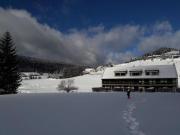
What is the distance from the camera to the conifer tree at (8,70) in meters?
44.6

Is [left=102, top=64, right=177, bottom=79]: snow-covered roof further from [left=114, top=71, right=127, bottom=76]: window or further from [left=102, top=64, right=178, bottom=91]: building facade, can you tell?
[left=114, top=71, right=127, bottom=76]: window

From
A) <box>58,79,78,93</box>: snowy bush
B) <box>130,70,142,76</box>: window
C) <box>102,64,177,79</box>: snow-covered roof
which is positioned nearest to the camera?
<box>102,64,177,79</box>: snow-covered roof

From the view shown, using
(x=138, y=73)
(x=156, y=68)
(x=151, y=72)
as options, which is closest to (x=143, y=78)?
(x=138, y=73)

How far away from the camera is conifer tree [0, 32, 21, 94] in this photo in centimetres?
4462

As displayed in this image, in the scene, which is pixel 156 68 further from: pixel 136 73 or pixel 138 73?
pixel 136 73

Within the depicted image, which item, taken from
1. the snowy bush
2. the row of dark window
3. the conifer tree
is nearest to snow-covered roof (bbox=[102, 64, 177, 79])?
the row of dark window

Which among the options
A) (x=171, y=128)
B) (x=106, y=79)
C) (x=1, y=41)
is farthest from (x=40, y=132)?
(x=106, y=79)

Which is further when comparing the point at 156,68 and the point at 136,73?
the point at 136,73

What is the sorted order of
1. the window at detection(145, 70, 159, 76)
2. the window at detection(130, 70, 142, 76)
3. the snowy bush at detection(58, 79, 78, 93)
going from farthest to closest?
the snowy bush at detection(58, 79, 78, 93)
the window at detection(130, 70, 142, 76)
the window at detection(145, 70, 159, 76)

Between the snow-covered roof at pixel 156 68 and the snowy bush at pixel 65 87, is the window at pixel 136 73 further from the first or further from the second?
the snowy bush at pixel 65 87

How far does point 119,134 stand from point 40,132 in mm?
3260

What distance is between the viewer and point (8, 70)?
45.1 metres

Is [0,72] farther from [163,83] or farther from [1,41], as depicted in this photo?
[163,83]

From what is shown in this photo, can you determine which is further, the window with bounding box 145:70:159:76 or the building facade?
the window with bounding box 145:70:159:76
